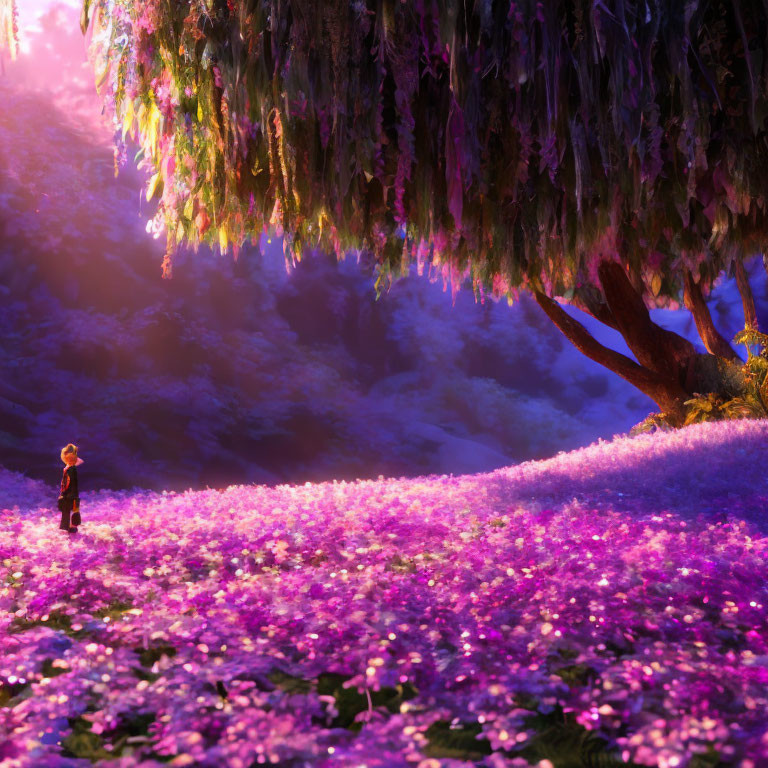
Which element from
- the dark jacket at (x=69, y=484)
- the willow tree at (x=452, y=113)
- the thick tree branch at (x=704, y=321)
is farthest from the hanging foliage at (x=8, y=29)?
the thick tree branch at (x=704, y=321)

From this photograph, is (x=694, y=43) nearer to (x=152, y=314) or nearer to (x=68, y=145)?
(x=152, y=314)

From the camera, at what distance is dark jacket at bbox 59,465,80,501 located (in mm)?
6492

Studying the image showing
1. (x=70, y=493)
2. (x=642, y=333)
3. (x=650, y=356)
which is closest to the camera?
(x=70, y=493)

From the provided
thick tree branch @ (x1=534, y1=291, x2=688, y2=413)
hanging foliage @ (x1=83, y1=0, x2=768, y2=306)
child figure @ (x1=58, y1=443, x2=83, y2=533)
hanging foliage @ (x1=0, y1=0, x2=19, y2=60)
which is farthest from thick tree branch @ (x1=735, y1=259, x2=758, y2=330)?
hanging foliage @ (x1=0, y1=0, x2=19, y2=60)

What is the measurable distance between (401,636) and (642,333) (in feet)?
29.0

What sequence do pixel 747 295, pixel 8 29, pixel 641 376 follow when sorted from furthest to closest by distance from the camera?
pixel 747 295, pixel 641 376, pixel 8 29

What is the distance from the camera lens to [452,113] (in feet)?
21.3

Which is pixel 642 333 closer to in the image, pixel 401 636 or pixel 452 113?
pixel 452 113

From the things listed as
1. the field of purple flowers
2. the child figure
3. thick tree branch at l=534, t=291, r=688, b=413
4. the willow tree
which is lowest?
the field of purple flowers

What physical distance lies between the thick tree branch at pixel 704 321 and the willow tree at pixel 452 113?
14.6ft

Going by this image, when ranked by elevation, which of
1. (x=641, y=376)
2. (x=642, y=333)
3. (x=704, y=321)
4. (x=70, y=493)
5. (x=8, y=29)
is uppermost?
(x=704, y=321)

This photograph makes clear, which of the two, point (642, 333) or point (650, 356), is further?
point (650, 356)

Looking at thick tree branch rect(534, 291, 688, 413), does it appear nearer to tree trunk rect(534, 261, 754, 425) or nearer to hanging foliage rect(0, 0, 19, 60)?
tree trunk rect(534, 261, 754, 425)

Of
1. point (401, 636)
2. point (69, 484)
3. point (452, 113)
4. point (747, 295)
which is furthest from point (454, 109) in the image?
point (747, 295)
